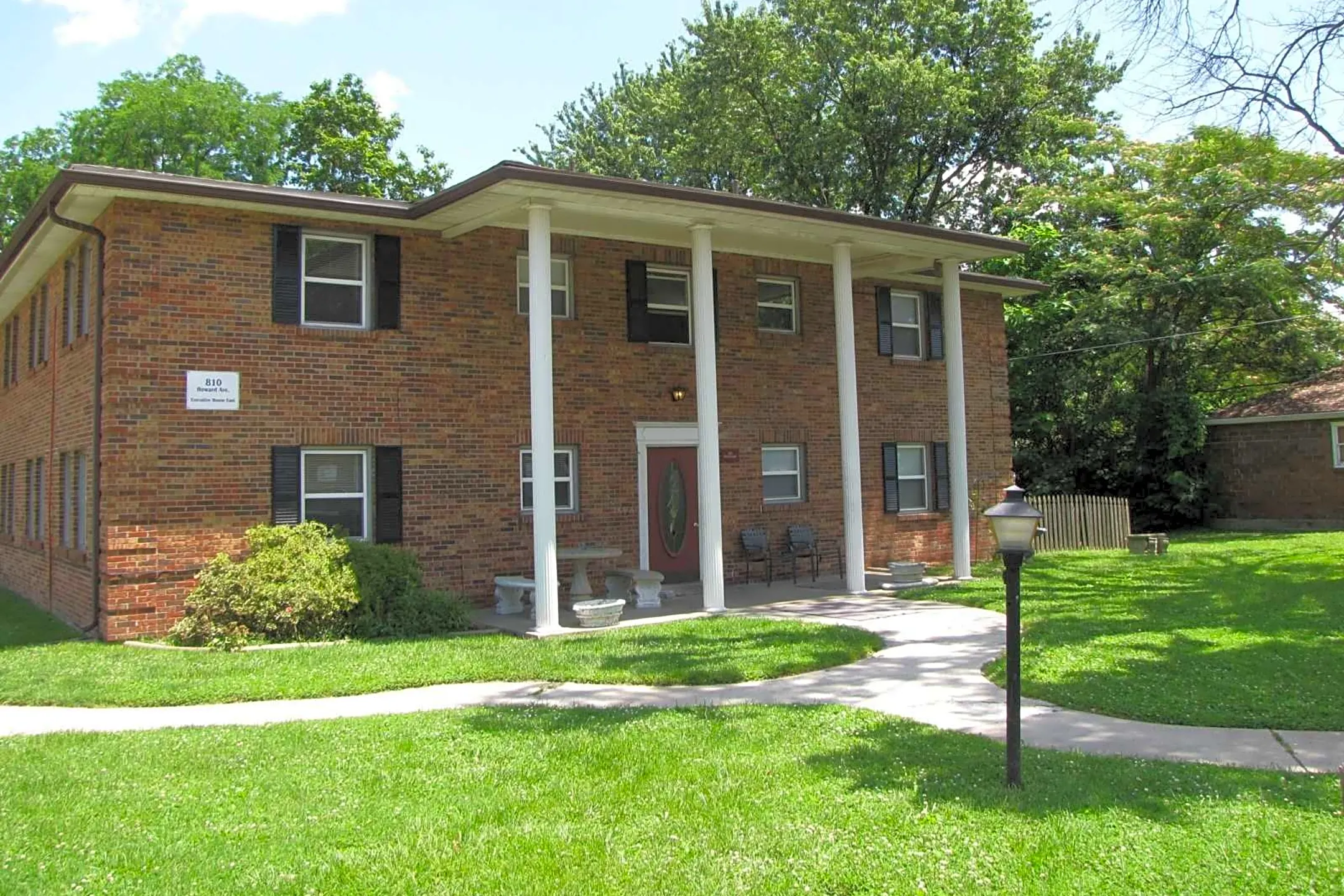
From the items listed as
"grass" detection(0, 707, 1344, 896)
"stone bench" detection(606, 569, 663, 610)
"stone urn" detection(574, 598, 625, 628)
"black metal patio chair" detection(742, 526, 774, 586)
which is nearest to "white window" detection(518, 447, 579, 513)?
"stone bench" detection(606, 569, 663, 610)

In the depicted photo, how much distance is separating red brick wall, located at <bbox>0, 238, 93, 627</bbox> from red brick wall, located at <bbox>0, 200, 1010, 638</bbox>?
4.07 ft

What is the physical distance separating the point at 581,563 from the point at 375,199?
524 cm

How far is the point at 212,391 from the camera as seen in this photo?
12.1 meters

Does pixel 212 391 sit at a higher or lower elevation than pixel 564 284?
lower

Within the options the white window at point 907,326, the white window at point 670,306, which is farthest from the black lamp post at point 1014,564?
the white window at point 907,326

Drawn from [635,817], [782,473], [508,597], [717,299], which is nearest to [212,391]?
[508,597]

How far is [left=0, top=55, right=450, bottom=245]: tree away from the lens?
3325cm

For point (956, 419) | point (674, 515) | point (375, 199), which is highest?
point (375, 199)

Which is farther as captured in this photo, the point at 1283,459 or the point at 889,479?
the point at 1283,459

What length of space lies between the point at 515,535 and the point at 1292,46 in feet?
40.1

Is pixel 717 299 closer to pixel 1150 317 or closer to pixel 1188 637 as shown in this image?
pixel 1188 637

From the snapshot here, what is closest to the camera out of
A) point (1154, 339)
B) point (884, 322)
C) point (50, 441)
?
point (50, 441)

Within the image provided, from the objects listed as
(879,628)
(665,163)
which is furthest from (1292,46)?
(665,163)

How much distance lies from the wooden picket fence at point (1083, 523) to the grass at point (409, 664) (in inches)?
463
